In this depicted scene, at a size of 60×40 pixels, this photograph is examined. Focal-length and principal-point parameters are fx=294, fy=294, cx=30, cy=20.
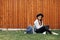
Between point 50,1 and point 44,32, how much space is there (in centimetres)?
257

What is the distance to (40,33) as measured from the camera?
1387cm

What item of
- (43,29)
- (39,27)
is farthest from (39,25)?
(43,29)

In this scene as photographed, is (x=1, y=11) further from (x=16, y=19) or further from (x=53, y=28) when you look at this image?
(x=53, y=28)

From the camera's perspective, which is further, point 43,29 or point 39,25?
point 39,25

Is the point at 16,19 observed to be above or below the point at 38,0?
below

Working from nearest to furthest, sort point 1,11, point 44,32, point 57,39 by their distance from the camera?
point 57,39, point 44,32, point 1,11

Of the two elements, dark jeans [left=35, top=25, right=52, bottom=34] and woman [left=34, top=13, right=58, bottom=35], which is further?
woman [left=34, top=13, right=58, bottom=35]

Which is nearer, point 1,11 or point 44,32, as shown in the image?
point 44,32

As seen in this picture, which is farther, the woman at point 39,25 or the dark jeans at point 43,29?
the woman at point 39,25

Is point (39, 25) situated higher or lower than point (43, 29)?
higher

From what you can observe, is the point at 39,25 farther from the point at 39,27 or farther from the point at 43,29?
the point at 43,29

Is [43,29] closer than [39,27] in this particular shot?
Yes

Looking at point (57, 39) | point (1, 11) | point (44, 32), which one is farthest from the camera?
point (1, 11)

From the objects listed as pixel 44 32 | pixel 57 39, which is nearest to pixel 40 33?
pixel 44 32
